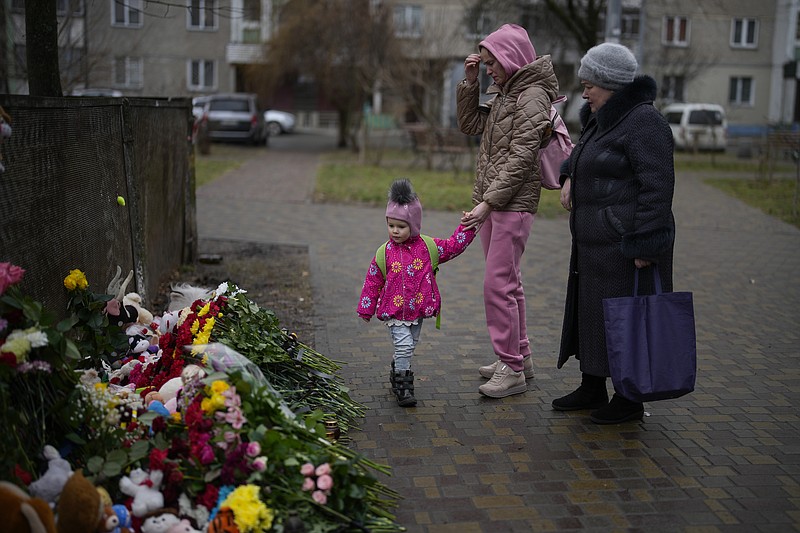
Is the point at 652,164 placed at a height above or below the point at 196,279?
above

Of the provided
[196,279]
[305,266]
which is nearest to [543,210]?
[305,266]

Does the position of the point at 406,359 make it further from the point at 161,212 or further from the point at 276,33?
the point at 276,33

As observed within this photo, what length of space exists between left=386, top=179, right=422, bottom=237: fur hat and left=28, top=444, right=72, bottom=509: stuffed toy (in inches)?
90.6

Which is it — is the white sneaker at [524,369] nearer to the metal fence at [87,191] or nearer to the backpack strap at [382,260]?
the backpack strap at [382,260]

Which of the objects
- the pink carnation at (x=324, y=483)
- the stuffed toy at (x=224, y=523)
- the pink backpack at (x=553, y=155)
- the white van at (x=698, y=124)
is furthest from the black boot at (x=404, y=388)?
the white van at (x=698, y=124)

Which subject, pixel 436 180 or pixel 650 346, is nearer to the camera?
pixel 650 346

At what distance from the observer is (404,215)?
516 cm

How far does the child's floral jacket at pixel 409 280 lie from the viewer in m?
5.26

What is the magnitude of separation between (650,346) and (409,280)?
1.39 metres

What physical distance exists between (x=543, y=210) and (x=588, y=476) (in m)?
11.8

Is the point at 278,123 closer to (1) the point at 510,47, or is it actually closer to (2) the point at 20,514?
(1) the point at 510,47

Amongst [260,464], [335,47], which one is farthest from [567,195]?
[335,47]

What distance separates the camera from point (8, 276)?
362cm

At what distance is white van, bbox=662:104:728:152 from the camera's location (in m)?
34.3
